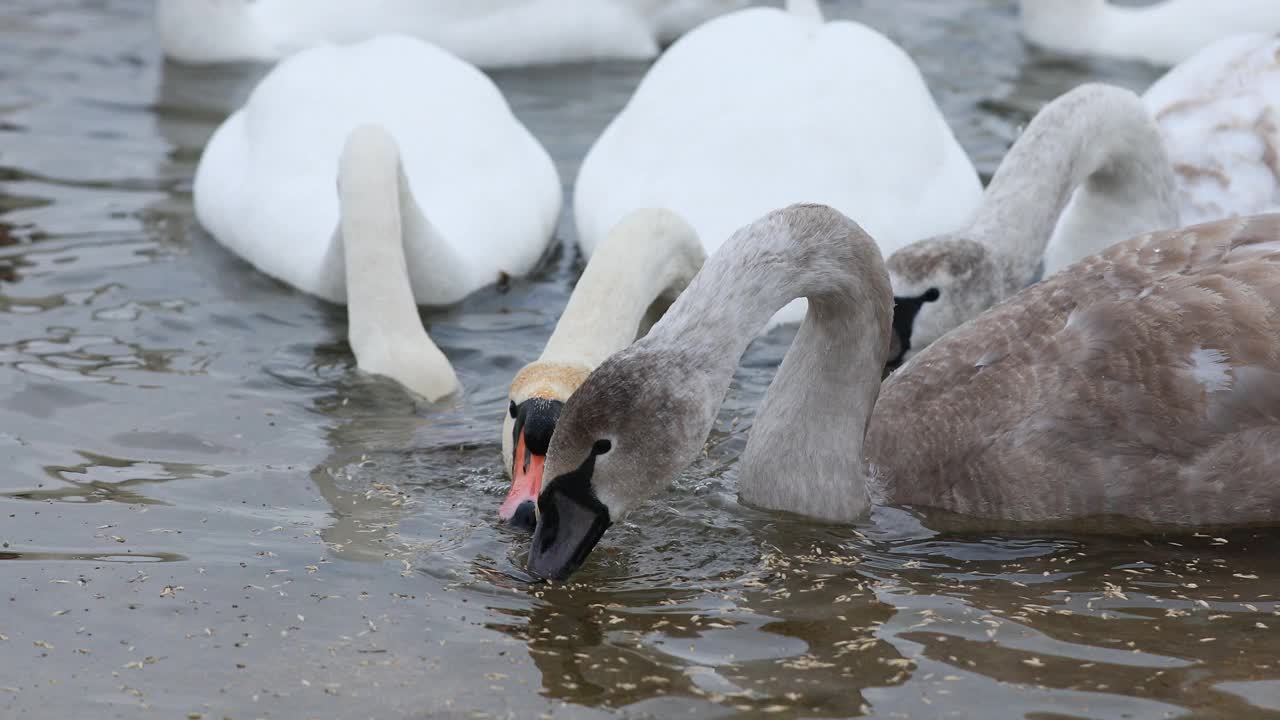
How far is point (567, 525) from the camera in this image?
4953 mm

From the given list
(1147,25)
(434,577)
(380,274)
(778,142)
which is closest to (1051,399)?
(434,577)

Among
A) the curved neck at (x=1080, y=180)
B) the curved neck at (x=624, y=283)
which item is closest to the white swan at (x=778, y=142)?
the curved neck at (x=624, y=283)

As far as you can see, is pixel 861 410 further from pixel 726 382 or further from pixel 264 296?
pixel 264 296

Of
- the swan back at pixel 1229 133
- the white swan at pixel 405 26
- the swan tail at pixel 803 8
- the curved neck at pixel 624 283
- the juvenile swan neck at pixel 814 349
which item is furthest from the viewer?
the white swan at pixel 405 26

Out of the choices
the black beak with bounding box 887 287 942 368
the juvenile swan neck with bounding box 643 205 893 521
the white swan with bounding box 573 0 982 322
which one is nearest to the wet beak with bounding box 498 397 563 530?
the juvenile swan neck with bounding box 643 205 893 521

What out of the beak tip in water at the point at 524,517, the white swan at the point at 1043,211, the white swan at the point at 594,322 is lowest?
the beak tip in water at the point at 524,517

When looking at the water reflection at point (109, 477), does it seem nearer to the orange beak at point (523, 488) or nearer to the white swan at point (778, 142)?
the orange beak at point (523, 488)

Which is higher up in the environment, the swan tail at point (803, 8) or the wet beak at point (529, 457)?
the swan tail at point (803, 8)

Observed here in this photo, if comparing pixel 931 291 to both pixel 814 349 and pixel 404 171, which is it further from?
pixel 404 171

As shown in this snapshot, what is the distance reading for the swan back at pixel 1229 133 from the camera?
821cm

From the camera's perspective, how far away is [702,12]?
509 inches

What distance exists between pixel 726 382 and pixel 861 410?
2.95 ft

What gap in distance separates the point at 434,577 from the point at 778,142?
11.3 feet

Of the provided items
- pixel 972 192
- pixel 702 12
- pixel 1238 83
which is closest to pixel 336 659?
pixel 972 192
